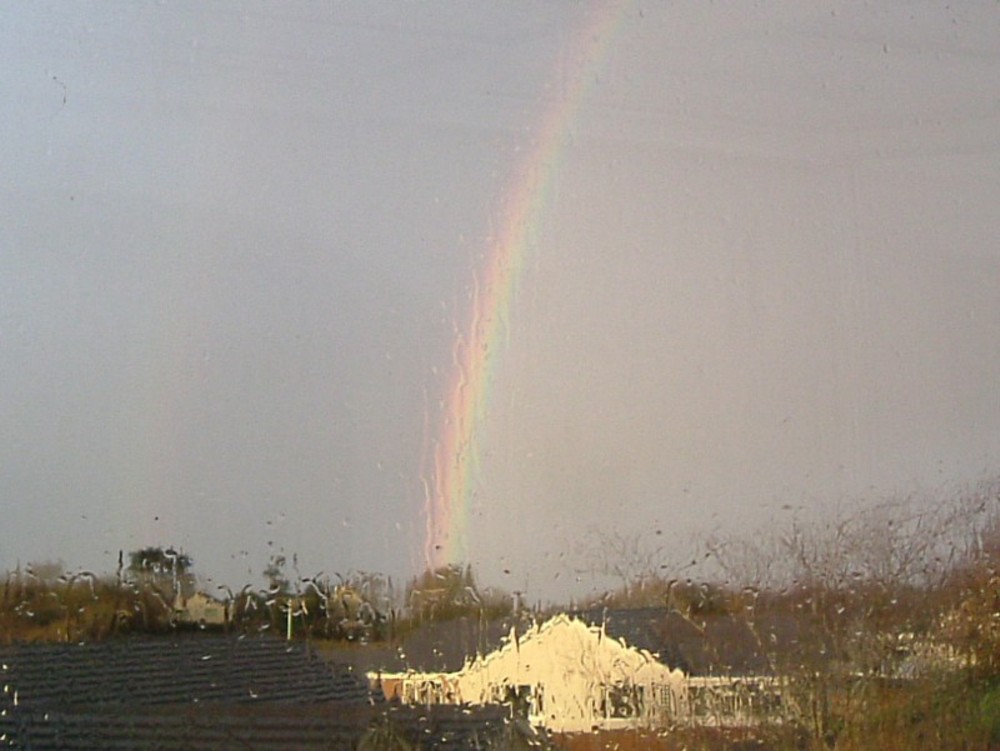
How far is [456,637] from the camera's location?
10.6ft

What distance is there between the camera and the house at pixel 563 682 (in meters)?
3.15

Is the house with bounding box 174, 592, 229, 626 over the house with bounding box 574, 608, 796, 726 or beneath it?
over

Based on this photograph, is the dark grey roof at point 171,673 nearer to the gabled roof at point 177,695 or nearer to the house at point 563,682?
the gabled roof at point 177,695

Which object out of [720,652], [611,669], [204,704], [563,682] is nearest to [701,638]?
[720,652]

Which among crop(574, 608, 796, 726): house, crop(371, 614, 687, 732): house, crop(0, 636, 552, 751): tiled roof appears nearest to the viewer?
crop(0, 636, 552, 751): tiled roof

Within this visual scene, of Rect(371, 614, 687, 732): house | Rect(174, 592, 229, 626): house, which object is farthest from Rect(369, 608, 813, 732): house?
Rect(174, 592, 229, 626): house

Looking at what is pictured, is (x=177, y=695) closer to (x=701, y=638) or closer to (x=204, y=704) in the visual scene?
(x=204, y=704)

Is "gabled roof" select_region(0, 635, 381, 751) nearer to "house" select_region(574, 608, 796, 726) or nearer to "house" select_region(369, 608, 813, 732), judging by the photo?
"house" select_region(369, 608, 813, 732)

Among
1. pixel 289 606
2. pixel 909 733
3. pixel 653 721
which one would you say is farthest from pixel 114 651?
pixel 909 733

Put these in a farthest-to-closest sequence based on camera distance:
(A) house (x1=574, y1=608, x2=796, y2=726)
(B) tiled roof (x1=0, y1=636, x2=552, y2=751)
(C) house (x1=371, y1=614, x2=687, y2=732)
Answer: (A) house (x1=574, y1=608, x2=796, y2=726)
(C) house (x1=371, y1=614, x2=687, y2=732)
(B) tiled roof (x1=0, y1=636, x2=552, y2=751)

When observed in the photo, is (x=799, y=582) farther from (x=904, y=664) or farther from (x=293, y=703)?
(x=293, y=703)

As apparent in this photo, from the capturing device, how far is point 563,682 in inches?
126

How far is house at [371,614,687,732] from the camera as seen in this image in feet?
10.3

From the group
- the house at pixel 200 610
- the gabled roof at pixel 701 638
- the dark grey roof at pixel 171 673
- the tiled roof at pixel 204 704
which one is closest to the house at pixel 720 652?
the gabled roof at pixel 701 638
